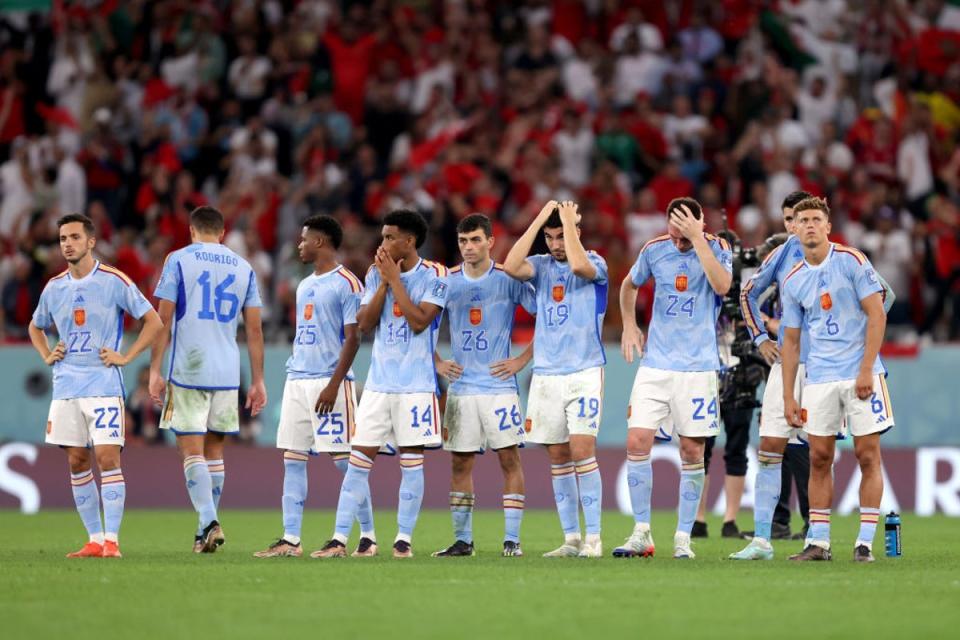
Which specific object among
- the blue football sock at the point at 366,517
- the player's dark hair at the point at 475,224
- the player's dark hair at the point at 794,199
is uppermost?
the player's dark hair at the point at 794,199

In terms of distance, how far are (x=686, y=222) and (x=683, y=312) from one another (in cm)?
71

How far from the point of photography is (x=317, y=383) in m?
12.8

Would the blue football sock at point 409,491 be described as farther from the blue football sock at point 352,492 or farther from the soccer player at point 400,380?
the blue football sock at point 352,492

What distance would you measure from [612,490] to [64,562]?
896cm

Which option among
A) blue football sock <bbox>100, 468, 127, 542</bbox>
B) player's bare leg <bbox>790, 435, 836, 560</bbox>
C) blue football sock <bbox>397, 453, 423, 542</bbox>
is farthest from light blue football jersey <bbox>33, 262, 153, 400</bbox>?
player's bare leg <bbox>790, 435, 836, 560</bbox>

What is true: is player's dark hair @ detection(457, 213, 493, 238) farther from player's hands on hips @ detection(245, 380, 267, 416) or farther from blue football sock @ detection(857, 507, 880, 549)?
blue football sock @ detection(857, 507, 880, 549)

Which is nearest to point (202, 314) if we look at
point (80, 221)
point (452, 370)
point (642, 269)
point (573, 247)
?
point (80, 221)

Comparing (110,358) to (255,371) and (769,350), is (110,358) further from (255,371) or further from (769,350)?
(769,350)

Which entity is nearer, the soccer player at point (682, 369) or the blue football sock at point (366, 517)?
the soccer player at point (682, 369)

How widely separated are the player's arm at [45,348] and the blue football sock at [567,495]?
3844mm

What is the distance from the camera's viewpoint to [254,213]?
894 inches

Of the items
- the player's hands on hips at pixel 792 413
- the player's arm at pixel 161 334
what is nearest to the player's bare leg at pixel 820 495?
the player's hands on hips at pixel 792 413

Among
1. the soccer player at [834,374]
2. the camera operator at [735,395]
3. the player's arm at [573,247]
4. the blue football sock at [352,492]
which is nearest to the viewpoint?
the soccer player at [834,374]

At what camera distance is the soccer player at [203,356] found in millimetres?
12656
